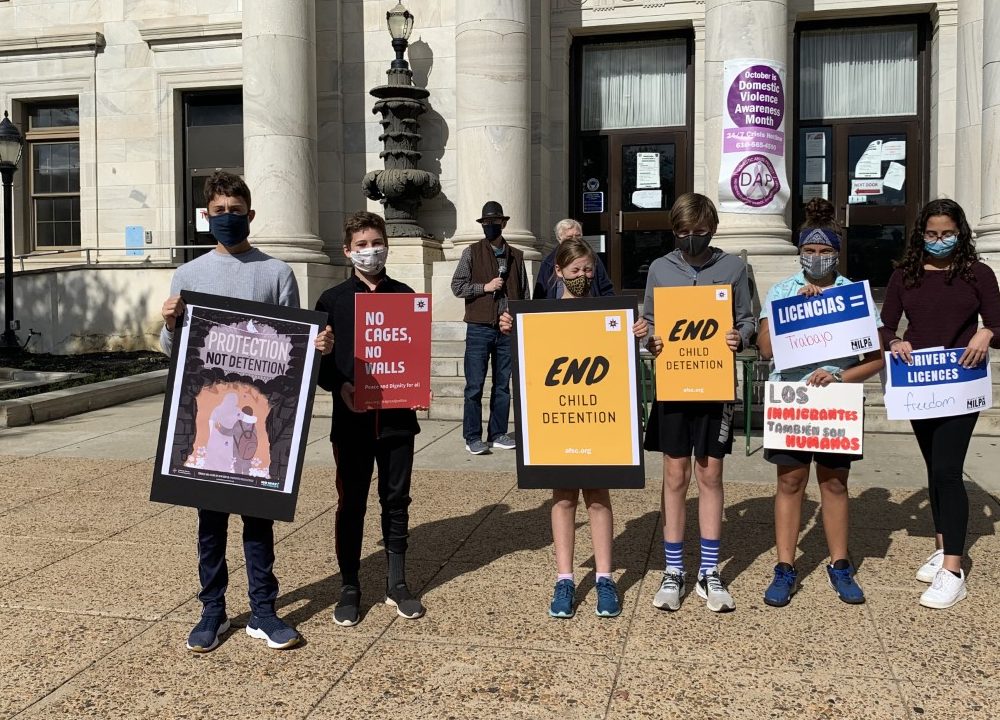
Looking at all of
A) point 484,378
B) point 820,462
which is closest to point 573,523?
point 820,462

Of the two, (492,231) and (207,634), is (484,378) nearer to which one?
(492,231)

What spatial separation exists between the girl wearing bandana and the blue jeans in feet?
13.1

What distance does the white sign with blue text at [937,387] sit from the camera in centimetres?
457

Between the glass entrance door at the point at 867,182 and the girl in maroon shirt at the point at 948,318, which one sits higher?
the glass entrance door at the point at 867,182

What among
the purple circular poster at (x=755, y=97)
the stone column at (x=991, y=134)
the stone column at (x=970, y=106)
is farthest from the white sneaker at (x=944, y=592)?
the stone column at (x=970, y=106)

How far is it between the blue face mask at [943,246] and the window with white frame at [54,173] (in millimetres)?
16635

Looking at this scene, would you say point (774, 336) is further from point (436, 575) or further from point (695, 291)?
point (436, 575)

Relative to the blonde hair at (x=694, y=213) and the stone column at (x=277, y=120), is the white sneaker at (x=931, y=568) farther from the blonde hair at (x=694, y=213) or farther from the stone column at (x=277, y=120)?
the stone column at (x=277, y=120)

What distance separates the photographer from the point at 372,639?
4.08 metres

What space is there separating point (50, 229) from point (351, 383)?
15921mm

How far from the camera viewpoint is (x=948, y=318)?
4.64 meters

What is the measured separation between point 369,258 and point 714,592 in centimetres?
228

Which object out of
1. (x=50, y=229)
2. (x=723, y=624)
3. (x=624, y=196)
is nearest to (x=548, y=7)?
(x=624, y=196)

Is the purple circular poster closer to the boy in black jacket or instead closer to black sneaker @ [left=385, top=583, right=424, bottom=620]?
the boy in black jacket
